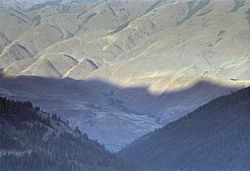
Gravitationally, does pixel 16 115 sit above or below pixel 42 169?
above

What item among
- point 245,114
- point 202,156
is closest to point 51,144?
point 202,156

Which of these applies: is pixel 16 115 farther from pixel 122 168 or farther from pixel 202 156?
pixel 202 156

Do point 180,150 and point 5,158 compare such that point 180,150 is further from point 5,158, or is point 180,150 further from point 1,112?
point 5,158

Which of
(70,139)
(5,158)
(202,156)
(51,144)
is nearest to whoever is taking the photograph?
(5,158)

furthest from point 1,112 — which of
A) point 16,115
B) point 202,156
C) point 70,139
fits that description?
point 202,156

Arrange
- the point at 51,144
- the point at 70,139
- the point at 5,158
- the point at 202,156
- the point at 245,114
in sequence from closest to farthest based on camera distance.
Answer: the point at 5,158, the point at 51,144, the point at 70,139, the point at 202,156, the point at 245,114

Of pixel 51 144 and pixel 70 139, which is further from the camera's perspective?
pixel 70 139
